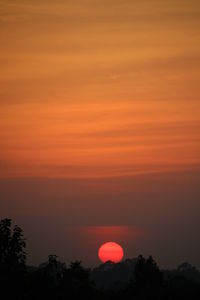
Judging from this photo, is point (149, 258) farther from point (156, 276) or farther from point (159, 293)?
point (159, 293)

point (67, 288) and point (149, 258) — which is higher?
point (149, 258)

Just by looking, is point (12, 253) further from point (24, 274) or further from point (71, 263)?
point (71, 263)

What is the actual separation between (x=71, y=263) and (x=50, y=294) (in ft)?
42.4

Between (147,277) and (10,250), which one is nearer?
(10,250)

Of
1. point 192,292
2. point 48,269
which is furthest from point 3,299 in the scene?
point 192,292

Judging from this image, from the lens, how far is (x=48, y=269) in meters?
49.1

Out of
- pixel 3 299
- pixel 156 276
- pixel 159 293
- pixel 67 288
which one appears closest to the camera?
pixel 3 299

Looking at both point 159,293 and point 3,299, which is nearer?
point 3,299

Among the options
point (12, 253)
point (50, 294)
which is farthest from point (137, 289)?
point (12, 253)

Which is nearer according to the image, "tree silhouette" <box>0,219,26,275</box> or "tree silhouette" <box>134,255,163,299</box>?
"tree silhouette" <box>0,219,26,275</box>

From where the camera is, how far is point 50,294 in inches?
1994

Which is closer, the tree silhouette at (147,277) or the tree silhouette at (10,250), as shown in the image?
the tree silhouette at (10,250)

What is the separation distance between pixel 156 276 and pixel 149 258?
4075mm

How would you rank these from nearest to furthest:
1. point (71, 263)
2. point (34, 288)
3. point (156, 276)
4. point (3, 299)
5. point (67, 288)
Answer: point (3, 299)
point (34, 288)
point (67, 288)
point (71, 263)
point (156, 276)
